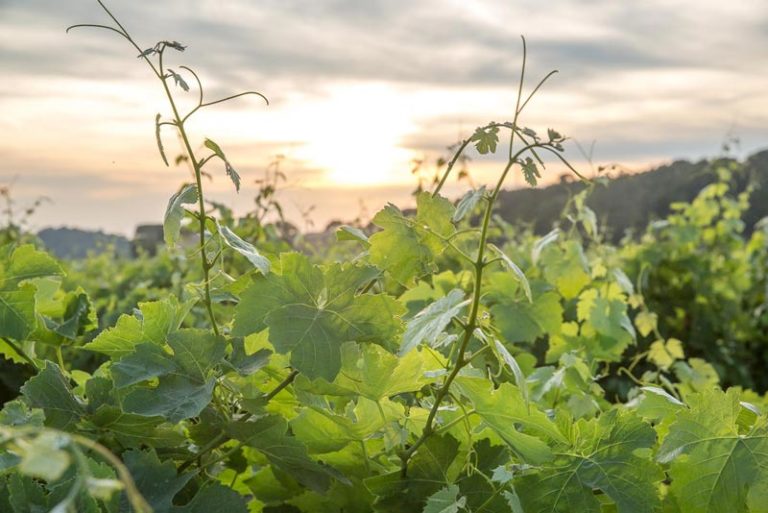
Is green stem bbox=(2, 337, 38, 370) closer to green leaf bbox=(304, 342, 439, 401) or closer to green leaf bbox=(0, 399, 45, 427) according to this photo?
green leaf bbox=(0, 399, 45, 427)

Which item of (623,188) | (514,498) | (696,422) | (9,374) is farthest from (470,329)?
(623,188)

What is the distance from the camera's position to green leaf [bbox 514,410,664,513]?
1.22m

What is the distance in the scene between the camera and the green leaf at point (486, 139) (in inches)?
47.6

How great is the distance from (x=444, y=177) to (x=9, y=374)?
3.72 meters

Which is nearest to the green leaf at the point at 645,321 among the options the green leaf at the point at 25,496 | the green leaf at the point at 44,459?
the green leaf at the point at 25,496

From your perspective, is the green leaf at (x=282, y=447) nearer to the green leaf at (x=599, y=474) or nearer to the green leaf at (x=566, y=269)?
the green leaf at (x=599, y=474)

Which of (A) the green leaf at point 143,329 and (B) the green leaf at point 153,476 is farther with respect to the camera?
(A) the green leaf at point 143,329

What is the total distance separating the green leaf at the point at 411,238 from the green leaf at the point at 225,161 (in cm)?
19

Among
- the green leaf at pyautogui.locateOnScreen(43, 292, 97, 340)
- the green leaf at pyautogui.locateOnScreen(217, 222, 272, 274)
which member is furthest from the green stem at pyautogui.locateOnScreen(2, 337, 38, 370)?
the green leaf at pyautogui.locateOnScreen(217, 222, 272, 274)

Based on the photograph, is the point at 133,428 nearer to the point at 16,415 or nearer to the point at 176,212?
the point at 16,415

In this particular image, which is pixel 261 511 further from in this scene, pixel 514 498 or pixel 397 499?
pixel 514 498

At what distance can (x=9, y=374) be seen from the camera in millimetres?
4473

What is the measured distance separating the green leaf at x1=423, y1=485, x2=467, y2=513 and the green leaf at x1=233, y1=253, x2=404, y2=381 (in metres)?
0.19

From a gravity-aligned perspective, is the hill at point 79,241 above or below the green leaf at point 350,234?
below
